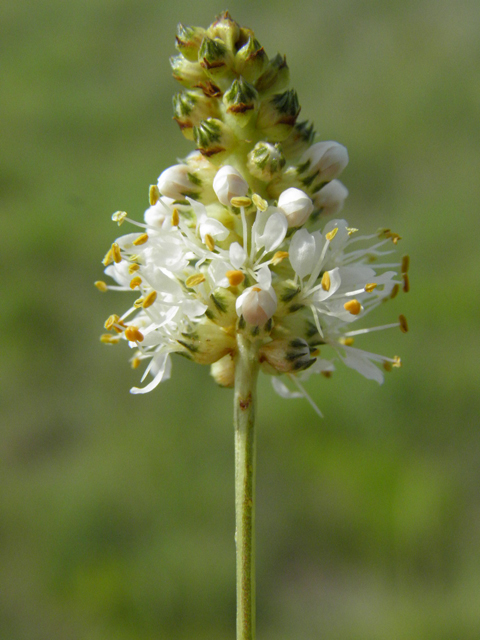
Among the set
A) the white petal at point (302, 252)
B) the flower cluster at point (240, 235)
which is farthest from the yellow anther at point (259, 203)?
the white petal at point (302, 252)

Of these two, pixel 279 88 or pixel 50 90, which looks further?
pixel 50 90

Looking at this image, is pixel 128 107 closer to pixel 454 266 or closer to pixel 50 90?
pixel 50 90

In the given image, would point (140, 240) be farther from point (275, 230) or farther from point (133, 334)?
point (275, 230)

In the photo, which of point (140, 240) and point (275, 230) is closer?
point (275, 230)

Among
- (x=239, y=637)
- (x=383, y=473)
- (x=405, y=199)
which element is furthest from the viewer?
(x=405, y=199)

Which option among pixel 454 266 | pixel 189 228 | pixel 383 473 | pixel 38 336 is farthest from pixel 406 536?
pixel 38 336

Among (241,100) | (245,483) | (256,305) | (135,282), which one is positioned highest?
(241,100)

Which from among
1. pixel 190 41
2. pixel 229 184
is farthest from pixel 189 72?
pixel 229 184
